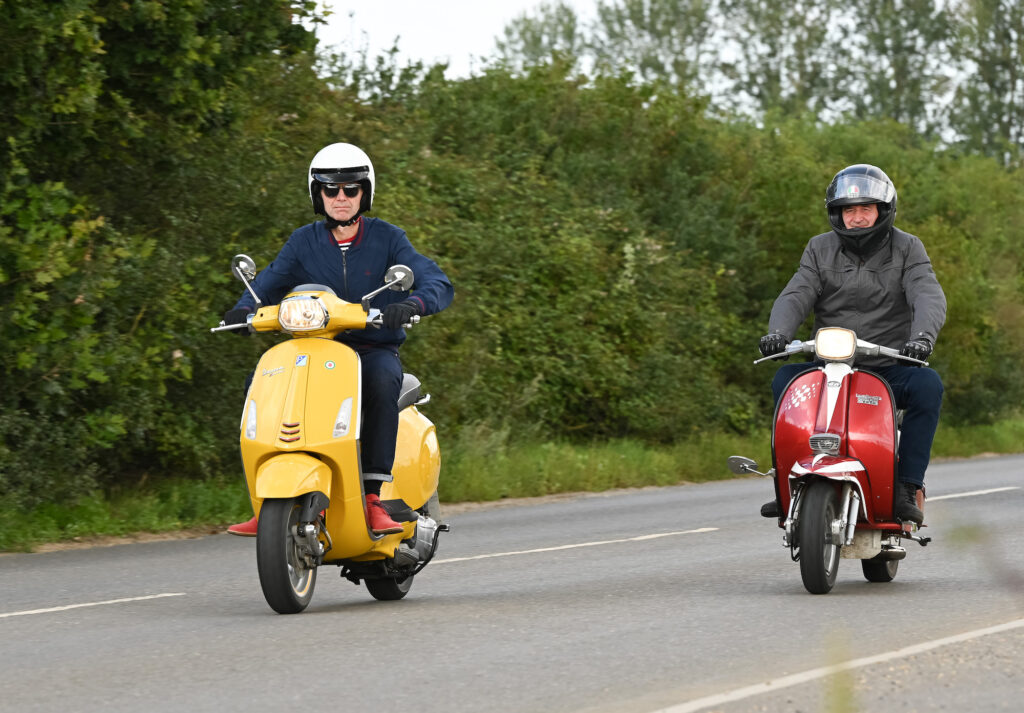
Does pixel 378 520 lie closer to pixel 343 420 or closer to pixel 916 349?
pixel 343 420

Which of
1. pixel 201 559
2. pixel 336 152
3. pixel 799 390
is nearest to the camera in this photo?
pixel 336 152

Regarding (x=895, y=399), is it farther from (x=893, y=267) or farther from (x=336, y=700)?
(x=336, y=700)

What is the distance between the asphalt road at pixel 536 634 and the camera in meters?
5.59

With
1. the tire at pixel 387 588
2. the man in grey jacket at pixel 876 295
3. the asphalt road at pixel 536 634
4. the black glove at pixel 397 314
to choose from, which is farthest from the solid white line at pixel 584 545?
the black glove at pixel 397 314

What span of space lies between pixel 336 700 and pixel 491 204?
20.3 metres

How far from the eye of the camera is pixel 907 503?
8.72 meters

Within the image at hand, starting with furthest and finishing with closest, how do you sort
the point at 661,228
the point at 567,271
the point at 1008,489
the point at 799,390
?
the point at 661,228, the point at 567,271, the point at 1008,489, the point at 799,390

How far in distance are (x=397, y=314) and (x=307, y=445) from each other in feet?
2.40

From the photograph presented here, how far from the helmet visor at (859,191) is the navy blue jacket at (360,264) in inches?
87.6

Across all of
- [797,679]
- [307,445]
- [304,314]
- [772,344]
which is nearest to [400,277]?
[304,314]

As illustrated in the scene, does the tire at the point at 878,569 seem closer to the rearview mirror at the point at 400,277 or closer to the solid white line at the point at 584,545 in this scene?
the solid white line at the point at 584,545

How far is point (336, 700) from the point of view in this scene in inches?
222

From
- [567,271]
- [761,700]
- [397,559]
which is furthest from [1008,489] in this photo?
[761,700]

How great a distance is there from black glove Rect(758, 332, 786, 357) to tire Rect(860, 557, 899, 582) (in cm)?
146
